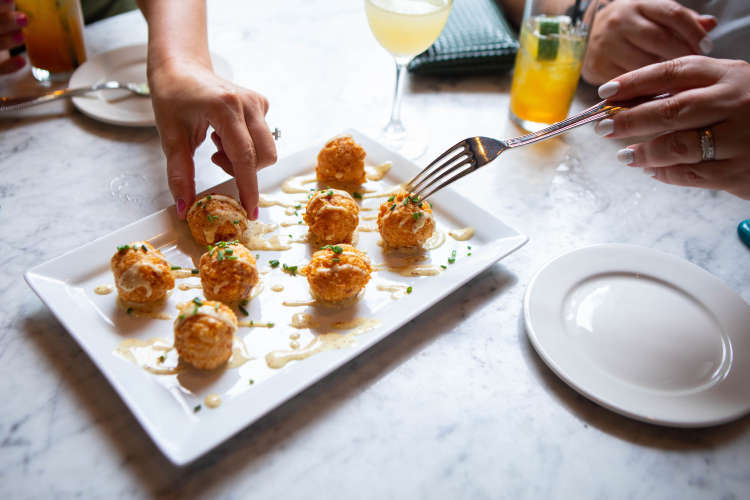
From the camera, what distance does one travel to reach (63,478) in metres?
0.95

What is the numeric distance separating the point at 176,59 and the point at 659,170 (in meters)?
1.25

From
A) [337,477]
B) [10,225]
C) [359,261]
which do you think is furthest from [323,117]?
[337,477]

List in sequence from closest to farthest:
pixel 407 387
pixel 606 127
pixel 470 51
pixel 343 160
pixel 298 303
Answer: pixel 407 387 < pixel 298 303 < pixel 606 127 < pixel 343 160 < pixel 470 51

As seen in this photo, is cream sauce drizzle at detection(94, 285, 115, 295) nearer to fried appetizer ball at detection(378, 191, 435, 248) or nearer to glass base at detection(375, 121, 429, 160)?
fried appetizer ball at detection(378, 191, 435, 248)

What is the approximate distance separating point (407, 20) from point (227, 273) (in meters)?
0.85

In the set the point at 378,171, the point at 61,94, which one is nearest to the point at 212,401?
the point at 378,171

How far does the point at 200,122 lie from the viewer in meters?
1.38

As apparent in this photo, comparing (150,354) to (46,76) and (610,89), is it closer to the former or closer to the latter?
(610,89)

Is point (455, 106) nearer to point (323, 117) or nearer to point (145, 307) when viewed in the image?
point (323, 117)

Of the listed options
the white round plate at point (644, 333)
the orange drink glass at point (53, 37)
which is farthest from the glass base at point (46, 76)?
the white round plate at point (644, 333)

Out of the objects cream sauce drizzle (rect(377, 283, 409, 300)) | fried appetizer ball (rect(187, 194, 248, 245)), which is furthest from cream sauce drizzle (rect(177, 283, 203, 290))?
cream sauce drizzle (rect(377, 283, 409, 300))

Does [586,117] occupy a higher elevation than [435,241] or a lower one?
higher

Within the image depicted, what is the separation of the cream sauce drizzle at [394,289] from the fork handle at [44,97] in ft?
3.82

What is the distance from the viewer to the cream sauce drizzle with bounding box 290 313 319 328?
3.90ft
